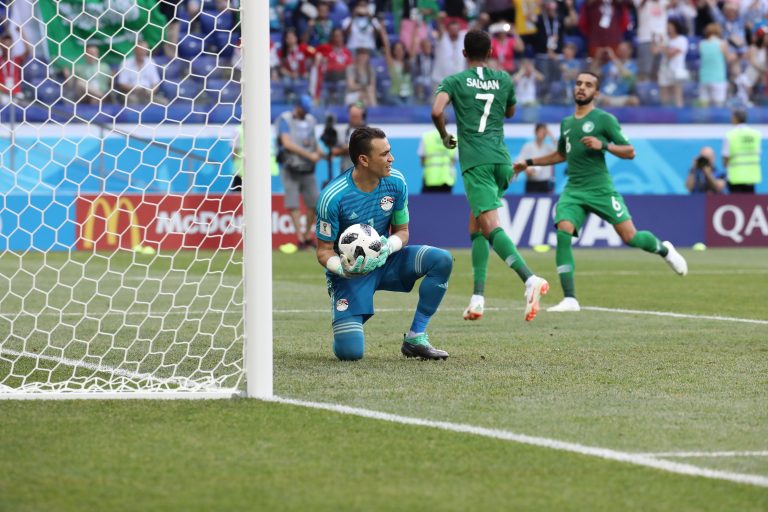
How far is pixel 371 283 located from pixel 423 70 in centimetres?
1715

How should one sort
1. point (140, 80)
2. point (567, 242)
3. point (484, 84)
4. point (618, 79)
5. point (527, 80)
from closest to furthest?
point (484, 84) → point (567, 242) → point (140, 80) → point (527, 80) → point (618, 79)

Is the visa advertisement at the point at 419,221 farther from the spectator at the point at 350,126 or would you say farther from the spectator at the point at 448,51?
the spectator at the point at 448,51

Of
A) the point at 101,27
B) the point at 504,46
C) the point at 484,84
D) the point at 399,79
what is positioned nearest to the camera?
the point at 484,84

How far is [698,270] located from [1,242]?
9138 millimetres

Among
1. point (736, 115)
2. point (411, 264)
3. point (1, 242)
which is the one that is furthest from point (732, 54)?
point (411, 264)

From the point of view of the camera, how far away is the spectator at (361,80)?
23.7 meters

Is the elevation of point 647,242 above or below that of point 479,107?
below

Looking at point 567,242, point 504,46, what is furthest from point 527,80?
point 567,242

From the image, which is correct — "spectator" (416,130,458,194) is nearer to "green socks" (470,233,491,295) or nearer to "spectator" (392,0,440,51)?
"spectator" (392,0,440,51)

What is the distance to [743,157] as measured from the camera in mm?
23031

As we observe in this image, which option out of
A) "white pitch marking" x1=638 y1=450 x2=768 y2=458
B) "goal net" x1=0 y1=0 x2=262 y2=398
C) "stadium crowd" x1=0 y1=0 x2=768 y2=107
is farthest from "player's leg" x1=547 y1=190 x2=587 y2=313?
"stadium crowd" x1=0 y1=0 x2=768 y2=107

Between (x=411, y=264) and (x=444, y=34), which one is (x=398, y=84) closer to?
(x=444, y=34)

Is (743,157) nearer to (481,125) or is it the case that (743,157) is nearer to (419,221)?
(419,221)

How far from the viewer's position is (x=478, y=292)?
9406mm
